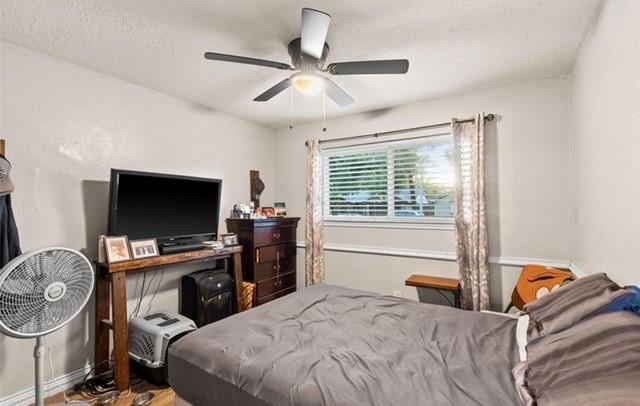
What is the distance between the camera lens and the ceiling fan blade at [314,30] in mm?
1465

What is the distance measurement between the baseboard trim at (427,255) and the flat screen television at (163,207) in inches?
57.4

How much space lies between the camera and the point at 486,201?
2910mm

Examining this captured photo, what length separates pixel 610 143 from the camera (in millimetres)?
1592

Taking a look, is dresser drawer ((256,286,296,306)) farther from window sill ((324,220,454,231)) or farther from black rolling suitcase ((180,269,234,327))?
window sill ((324,220,454,231))

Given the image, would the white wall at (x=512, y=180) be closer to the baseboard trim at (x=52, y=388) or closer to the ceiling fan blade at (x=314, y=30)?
the ceiling fan blade at (x=314, y=30)

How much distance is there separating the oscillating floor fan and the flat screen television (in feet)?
2.13

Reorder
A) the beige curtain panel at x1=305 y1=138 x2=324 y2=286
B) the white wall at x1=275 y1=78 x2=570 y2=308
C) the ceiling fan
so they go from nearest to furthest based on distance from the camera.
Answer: the ceiling fan < the white wall at x1=275 y1=78 x2=570 y2=308 < the beige curtain panel at x1=305 y1=138 x2=324 y2=286

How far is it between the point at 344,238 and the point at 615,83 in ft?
9.18

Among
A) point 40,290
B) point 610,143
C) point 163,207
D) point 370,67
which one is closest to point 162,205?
point 163,207

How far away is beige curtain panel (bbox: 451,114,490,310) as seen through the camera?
9.20 ft

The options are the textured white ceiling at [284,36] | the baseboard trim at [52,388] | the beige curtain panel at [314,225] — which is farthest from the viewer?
the beige curtain panel at [314,225]

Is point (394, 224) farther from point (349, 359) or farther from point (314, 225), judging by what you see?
point (349, 359)

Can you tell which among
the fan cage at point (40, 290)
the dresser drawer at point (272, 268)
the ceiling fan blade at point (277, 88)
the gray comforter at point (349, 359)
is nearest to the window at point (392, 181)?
the dresser drawer at point (272, 268)

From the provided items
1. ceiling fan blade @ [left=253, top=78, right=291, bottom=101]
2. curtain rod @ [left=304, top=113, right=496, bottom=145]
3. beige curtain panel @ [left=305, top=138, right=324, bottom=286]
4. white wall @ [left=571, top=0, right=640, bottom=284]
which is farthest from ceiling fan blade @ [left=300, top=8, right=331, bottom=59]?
beige curtain panel @ [left=305, top=138, right=324, bottom=286]
